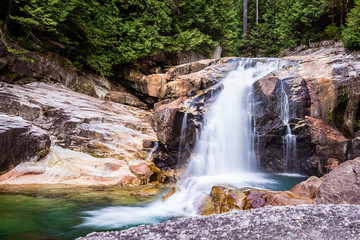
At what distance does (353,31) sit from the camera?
500 inches

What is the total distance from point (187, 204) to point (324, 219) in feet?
12.7

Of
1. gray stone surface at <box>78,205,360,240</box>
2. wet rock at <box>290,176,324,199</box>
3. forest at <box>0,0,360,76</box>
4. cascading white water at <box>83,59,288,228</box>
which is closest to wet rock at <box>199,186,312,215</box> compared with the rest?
wet rock at <box>290,176,324,199</box>

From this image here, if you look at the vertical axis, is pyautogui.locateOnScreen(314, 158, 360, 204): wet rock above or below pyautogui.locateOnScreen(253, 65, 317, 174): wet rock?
below

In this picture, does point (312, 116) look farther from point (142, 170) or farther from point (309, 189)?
point (142, 170)

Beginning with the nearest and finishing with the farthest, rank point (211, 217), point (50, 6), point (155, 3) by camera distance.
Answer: point (211, 217) → point (50, 6) → point (155, 3)

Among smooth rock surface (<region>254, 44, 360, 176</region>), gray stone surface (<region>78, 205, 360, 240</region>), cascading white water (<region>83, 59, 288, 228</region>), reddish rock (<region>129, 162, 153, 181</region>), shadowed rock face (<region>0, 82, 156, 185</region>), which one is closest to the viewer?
gray stone surface (<region>78, 205, 360, 240</region>)

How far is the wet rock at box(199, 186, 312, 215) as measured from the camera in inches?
187

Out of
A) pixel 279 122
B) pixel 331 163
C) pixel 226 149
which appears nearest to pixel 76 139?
pixel 226 149

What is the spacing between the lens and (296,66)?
11.0 m

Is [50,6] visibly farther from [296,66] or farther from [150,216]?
[296,66]

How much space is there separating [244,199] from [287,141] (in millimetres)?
5524

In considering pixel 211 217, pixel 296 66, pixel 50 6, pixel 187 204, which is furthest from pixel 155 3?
pixel 211 217

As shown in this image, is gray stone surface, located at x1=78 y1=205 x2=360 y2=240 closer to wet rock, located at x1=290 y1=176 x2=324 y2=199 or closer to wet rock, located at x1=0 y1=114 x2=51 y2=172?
wet rock, located at x1=290 y1=176 x2=324 y2=199

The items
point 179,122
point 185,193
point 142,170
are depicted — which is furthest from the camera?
point 179,122
